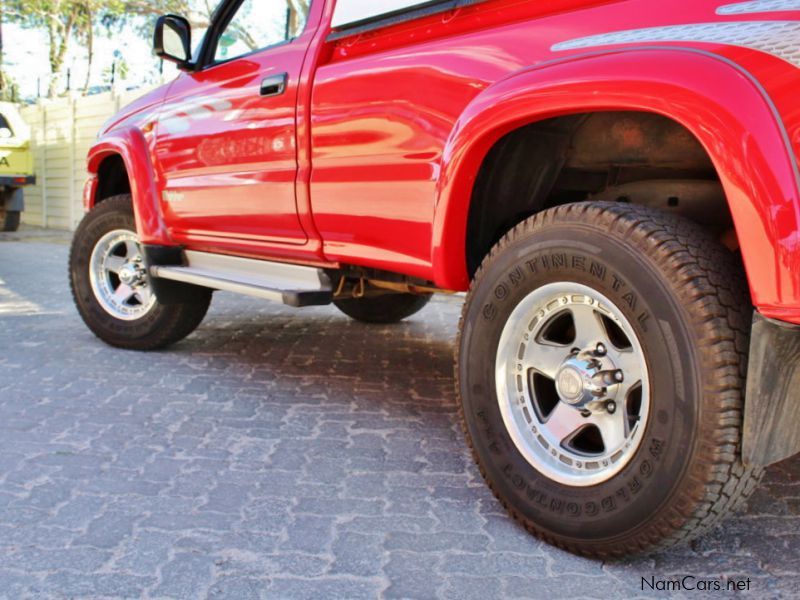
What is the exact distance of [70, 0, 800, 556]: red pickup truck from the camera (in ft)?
6.26

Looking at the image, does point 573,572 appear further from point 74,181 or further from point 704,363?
point 74,181

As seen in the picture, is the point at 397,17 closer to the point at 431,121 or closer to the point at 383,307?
the point at 431,121

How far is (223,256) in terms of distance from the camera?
4.25 metres

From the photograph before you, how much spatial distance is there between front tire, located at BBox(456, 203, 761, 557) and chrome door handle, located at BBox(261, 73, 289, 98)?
4.87ft

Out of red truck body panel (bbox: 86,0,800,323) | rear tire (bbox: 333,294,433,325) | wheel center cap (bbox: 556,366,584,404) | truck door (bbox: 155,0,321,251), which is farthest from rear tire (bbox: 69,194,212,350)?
wheel center cap (bbox: 556,366,584,404)

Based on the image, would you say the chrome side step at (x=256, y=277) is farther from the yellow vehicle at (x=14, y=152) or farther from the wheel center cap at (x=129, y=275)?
the yellow vehicle at (x=14, y=152)

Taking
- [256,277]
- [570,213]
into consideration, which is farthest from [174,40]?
[570,213]

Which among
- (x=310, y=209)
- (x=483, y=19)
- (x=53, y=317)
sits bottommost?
(x=53, y=317)

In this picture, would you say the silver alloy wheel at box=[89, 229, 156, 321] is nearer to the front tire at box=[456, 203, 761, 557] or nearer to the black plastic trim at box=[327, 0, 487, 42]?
the black plastic trim at box=[327, 0, 487, 42]

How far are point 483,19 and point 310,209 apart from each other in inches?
45.1

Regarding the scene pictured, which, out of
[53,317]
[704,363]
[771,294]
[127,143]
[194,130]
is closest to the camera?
[771,294]

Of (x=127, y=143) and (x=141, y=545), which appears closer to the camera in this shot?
(x=141, y=545)

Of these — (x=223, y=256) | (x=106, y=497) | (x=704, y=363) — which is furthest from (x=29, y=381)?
(x=704, y=363)
